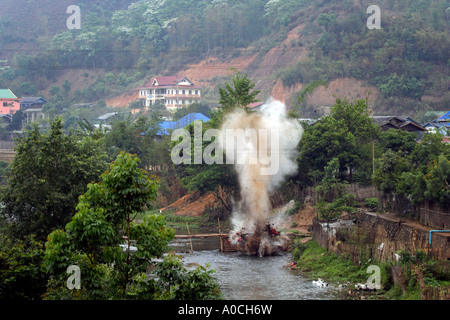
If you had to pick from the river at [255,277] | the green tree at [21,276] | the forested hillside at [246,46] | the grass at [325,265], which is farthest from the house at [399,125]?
the green tree at [21,276]

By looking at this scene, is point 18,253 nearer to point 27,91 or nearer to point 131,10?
point 27,91

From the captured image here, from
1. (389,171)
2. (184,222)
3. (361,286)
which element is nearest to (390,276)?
(361,286)

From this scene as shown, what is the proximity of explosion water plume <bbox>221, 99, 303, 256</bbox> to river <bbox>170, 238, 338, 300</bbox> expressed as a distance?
3.77 meters

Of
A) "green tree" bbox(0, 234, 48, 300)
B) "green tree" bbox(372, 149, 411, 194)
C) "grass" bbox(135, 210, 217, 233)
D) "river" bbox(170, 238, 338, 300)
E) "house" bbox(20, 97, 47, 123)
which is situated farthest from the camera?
"house" bbox(20, 97, 47, 123)

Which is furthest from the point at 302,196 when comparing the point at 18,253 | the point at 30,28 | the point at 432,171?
the point at 30,28

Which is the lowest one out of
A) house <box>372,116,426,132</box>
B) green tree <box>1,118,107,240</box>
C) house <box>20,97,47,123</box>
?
green tree <box>1,118,107,240</box>

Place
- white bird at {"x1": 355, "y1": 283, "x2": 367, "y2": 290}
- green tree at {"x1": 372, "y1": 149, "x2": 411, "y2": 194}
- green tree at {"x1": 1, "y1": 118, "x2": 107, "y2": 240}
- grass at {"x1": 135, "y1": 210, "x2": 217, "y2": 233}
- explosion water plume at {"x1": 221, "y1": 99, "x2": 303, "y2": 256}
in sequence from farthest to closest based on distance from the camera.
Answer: grass at {"x1": 135, "y1": 210, "x2": 217, "y2": 233} → explosion water plume at {"x1": 221, "y1": 99, "x2": 303, "y2": 256} → green tree at {"x1": 372, "y1": 149, "x2": 411, "y2": 194} → green tree at {"x1": 1, "y1": 118, "x2": 107, "y2": 240} → white bird at {"x1": 355, "y1": 283, "x2": 367, "y2": 290}

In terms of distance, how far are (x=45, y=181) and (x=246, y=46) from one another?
288 ft

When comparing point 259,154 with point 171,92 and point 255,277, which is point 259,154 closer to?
point 255,277

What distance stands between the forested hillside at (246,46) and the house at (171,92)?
3.62 meters

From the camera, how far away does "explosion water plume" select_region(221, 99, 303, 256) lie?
40938 mm

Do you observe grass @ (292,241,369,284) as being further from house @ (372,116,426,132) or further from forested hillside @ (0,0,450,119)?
forested hillside @ (0,0,450,119)

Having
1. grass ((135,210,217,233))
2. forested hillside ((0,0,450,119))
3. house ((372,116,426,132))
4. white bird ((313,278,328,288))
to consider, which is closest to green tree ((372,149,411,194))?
white bird ((313,278,328,288))

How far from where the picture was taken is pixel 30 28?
453 ft
